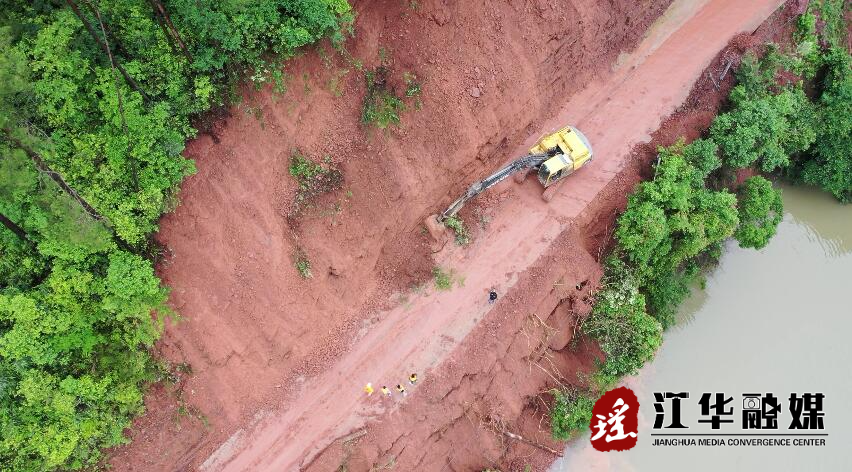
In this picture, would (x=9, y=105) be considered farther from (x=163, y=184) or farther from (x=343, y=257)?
(x=343, y=257)

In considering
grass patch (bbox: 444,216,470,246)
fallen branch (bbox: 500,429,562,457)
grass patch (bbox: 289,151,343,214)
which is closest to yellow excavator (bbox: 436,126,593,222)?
grass patch (bbox: 444,216,470,246)

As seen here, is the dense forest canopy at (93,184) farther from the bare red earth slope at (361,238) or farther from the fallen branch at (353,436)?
the fallen branch at (353,436)

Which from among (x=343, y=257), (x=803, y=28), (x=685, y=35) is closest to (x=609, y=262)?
(x=343, y=257)

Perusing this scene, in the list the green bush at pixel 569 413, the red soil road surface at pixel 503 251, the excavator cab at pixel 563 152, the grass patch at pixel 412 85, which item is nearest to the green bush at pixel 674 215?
the red soil road surface at pixel 503 251

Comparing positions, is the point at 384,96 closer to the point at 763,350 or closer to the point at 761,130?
the point at 761,130

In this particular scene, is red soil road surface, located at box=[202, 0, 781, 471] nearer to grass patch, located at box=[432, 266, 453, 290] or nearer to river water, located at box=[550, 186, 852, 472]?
grass patch, located at box=[432, 266, 453, 290]

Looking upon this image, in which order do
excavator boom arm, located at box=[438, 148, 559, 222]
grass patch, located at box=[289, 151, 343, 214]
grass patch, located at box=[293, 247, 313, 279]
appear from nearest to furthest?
grass patch, located at box=[289, 151, 343, 214] → grass patch, located at box=[293, 247, 313, 279] → excavator boom arm, located at box=[438, 148, 559, 222]
